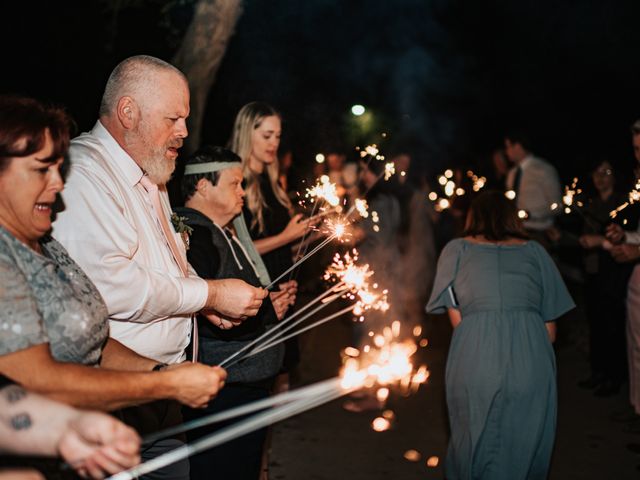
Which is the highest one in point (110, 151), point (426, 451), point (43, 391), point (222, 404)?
point (110, 151)

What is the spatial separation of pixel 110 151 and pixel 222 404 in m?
1.68

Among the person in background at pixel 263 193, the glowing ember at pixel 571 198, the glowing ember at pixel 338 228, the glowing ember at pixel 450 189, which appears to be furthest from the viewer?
the glowing ember at pixel 450 189

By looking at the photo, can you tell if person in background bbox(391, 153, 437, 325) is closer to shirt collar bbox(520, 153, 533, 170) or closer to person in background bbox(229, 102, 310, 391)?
shirt collar bbox(520, 153, 533, 170)

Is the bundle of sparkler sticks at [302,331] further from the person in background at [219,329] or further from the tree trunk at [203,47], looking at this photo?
the tree trunk at [203,47]

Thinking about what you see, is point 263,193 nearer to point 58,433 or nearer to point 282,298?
point 282,298

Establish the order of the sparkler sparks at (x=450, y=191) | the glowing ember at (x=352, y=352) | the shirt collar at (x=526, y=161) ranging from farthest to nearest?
the sparkler sparks at (x=450, y=191), the shirt collar at (x=526, y=161), the glowing ember at (x=352, y=352)

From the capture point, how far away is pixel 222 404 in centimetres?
412

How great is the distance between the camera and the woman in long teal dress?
480 centimetres

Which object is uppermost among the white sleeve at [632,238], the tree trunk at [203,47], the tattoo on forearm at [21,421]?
the tree trunk at [203,47]

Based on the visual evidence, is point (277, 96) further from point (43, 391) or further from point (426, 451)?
point (43, 391)

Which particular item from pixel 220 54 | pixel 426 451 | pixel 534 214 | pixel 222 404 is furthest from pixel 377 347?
pixel 220 54

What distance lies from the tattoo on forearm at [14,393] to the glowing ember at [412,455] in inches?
175

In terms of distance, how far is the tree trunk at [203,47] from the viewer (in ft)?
33.2

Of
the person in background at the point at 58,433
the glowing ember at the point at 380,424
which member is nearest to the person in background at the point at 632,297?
the glowing ember at the point at 380,424
